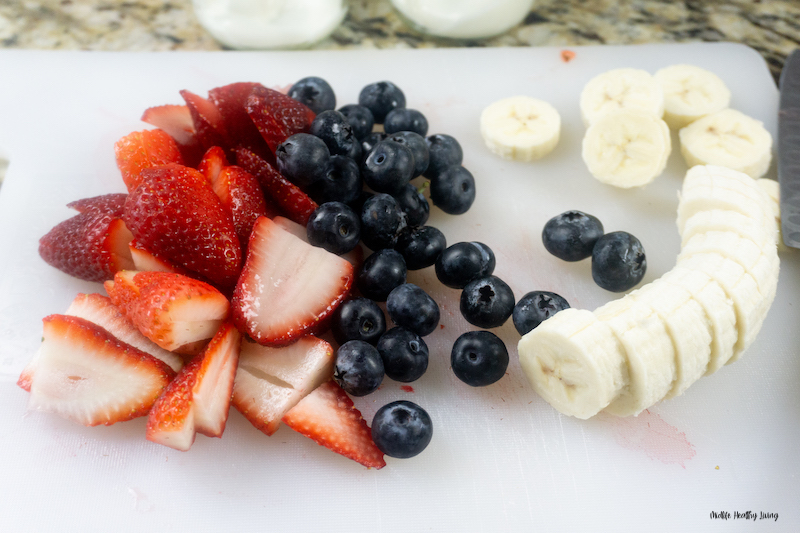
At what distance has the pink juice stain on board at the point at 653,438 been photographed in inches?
49.5

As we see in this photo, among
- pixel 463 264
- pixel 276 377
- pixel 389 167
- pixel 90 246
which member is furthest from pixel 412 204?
pixel 90 246

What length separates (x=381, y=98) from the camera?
1.78 meters

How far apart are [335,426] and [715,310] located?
818mm

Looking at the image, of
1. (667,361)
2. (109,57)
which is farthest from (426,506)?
(109,57)

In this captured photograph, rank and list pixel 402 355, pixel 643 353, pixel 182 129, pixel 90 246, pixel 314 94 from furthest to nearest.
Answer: pixel 314 94 < pixel 182 129 < pixel 90 246 < pixel 402 355 < pixel 643 353

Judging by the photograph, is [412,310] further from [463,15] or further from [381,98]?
[463,15]

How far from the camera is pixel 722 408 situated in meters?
1.32

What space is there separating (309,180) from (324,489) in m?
0.72

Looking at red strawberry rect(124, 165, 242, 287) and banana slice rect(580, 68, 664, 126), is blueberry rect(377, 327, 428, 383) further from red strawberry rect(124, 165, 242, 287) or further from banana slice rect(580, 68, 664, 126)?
banana slice rect(580, 68, 664, 126)

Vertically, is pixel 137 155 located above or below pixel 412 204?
above

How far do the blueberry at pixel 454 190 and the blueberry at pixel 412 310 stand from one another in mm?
344

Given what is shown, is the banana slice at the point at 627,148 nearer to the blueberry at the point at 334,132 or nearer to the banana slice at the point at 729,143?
the banana slice at the point at 729,143

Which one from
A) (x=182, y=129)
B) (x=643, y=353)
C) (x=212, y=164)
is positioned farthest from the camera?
(x=182, y=129)

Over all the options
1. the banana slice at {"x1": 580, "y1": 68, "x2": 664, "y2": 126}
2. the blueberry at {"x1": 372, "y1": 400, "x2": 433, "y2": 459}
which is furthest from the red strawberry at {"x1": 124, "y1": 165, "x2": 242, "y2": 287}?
the banana slice at {"x1": 580, "y1": 68, "x2": 664, "y2": 126}
